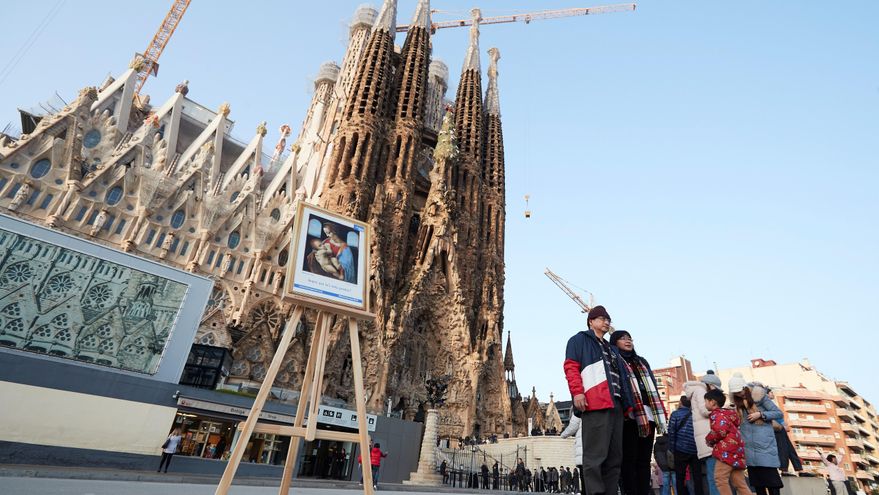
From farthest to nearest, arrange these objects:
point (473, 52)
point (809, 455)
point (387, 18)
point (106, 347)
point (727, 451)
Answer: point (809, 455), point (473, 52), point (387, 18), point (106, 347), point (727, 451)

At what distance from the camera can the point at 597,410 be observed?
154 inches

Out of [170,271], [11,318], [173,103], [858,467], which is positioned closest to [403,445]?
[170,271]

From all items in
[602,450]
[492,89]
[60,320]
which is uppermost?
[492,89]

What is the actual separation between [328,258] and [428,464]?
1300 cm

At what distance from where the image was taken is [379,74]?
34906 mm

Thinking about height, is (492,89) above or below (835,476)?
above

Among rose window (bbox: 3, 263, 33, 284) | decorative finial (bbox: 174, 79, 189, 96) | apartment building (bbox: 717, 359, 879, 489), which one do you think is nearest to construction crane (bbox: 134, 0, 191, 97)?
decorative finial (bbox: 174, 79, 189, 96)

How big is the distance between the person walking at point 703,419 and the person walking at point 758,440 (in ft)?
0.84

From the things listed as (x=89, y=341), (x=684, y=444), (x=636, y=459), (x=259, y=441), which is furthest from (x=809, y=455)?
(x=89, y=341)

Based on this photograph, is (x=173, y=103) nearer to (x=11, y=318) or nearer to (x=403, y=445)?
(x=11, y=318)

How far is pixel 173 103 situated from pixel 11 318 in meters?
29.2

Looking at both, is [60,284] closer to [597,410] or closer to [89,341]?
[89,341]

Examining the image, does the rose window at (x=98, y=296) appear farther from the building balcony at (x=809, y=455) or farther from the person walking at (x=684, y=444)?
the building balcony at (x=809, y=455)

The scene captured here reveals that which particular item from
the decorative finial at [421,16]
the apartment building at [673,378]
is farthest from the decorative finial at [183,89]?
the apartment building at [673,378]
